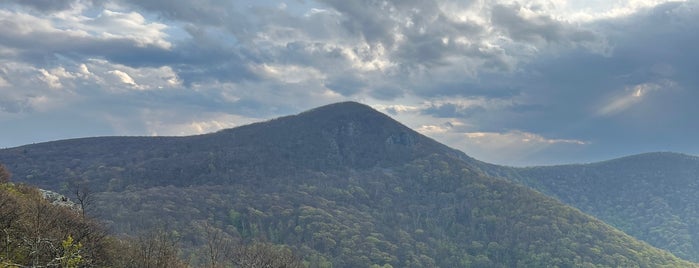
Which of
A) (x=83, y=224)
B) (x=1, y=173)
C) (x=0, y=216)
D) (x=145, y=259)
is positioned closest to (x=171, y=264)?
(x=145, y=259)

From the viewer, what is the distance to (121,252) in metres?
81.6

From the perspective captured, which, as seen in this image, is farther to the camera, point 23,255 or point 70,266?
point 23,255

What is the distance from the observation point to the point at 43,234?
6112 centimetres

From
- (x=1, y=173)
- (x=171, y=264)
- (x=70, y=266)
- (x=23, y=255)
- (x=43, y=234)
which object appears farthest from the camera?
(x=1, y=173)

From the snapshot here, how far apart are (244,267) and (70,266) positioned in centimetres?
8630

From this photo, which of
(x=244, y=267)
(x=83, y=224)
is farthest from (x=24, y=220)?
(x=244, y=267)

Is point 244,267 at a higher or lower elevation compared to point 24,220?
lower

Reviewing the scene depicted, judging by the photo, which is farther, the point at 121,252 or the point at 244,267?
the point at 244,267

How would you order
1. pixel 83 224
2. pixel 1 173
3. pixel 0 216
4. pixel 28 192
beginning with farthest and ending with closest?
pixel 1 173 < pixel 28 192 < pixel 83 224 < pixel 0 216

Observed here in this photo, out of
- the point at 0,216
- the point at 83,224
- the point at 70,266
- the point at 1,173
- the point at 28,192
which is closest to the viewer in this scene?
the point at 70,266

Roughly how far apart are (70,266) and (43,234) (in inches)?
1334

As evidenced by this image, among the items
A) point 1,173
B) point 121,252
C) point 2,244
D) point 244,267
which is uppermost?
point 1,173

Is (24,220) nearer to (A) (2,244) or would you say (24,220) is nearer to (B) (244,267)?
(A) (2,244)

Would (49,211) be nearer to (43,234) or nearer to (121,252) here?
(121,252)
